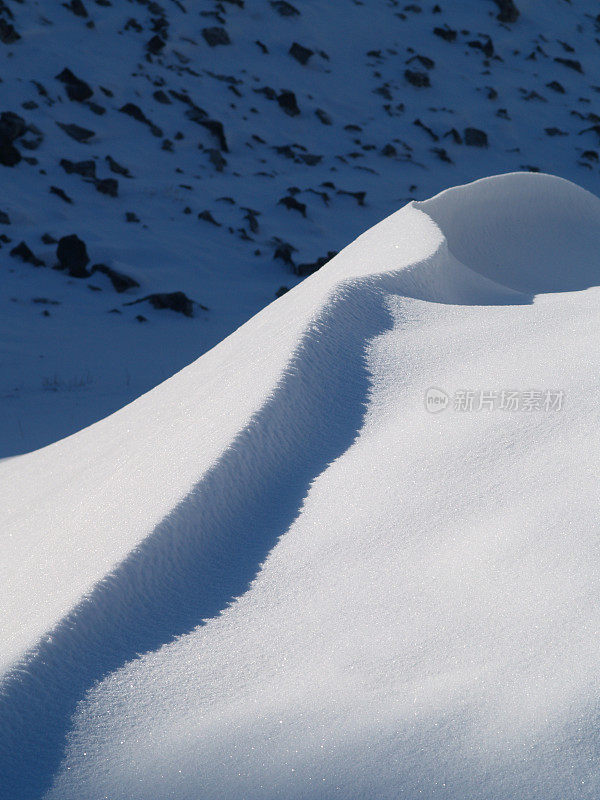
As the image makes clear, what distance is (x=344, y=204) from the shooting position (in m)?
8.08

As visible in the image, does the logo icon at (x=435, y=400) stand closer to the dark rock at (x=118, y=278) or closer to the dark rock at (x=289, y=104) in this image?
the dark rock at (x=118, y=278)

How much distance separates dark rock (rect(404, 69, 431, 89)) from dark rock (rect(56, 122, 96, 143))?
4.76 metres

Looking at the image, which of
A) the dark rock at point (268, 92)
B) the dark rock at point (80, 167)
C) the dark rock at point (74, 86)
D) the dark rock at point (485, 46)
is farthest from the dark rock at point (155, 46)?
the dark rock at point (485, 46)

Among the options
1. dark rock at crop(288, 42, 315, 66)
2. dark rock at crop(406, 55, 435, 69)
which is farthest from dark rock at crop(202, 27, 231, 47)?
dark rock at crop(406, 55, 435, 69)

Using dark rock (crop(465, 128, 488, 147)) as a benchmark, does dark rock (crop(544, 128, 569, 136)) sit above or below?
above

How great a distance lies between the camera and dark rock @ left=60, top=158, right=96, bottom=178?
733cm

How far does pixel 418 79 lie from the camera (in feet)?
34.8

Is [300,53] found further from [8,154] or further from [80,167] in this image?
[8,154]

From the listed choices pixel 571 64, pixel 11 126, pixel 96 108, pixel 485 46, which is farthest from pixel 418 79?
pixel 11 126

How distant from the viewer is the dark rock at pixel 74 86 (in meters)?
8.35

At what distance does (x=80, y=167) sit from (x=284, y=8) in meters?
5.07

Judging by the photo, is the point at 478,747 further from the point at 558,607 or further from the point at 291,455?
the point at 291,455

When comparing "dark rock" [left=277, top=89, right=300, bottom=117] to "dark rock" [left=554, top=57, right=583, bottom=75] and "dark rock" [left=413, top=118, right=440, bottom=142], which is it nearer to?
"dark rock" [left=413, top=118, right=440, bottom=142]

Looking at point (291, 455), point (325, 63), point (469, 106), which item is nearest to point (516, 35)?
point (469, 106)
